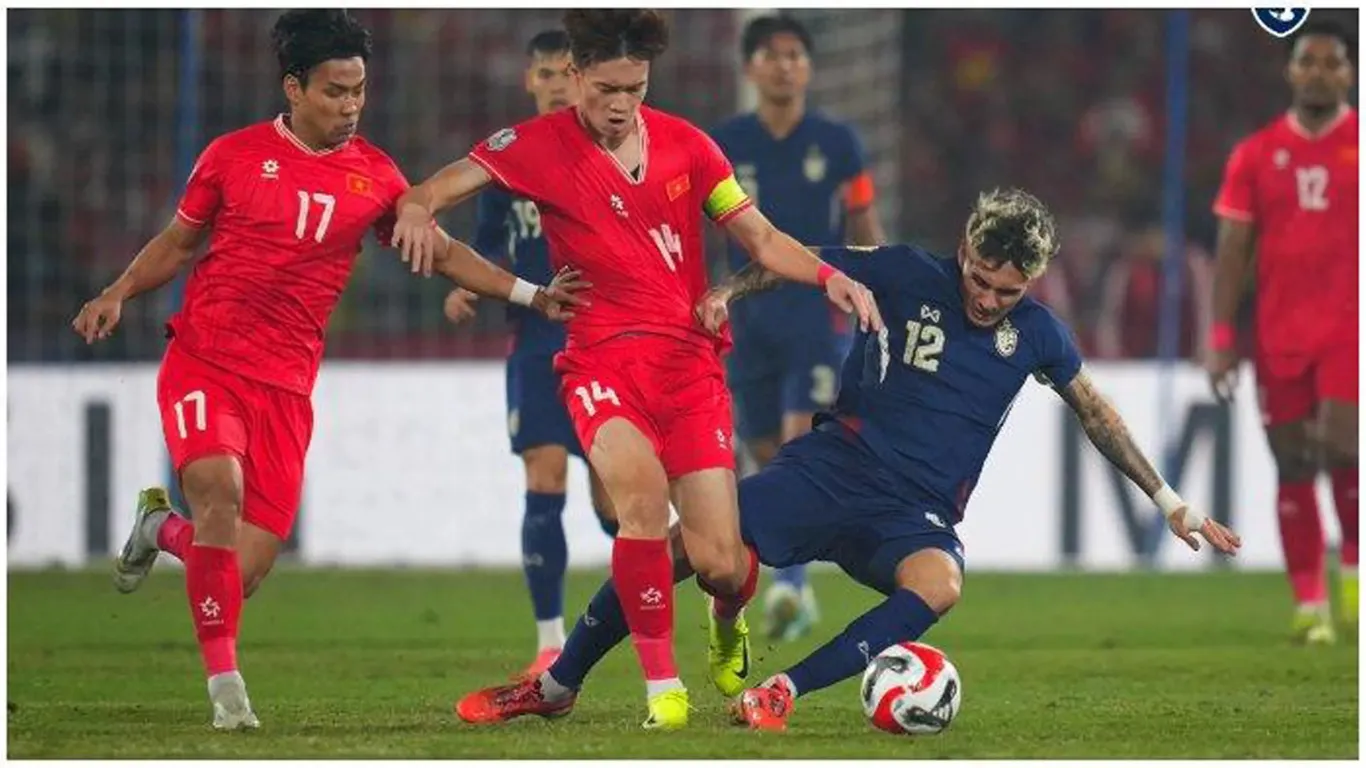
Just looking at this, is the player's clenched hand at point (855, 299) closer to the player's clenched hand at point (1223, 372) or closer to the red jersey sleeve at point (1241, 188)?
the red jersey sleeve at point (1241, 188)

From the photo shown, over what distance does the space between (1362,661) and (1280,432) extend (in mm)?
2432

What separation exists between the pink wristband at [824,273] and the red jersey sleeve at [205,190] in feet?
5.73

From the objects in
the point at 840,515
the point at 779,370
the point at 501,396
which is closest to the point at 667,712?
the point at 840,515

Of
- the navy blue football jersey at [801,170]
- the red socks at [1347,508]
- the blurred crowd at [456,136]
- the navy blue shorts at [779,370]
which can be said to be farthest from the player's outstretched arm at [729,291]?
the blurred crowd at [456,136]

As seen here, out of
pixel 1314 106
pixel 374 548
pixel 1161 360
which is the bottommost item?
pixel 374 548

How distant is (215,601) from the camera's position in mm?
7766

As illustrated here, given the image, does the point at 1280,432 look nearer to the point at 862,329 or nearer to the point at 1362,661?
the point at 1362,661

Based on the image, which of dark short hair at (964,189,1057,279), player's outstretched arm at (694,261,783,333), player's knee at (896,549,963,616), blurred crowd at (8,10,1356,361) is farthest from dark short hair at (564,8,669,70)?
blurred crowd at (8,10,1356,361)

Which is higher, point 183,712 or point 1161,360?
point 1161,360

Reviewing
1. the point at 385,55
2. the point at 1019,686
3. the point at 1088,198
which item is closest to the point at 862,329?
the point at 1019,686

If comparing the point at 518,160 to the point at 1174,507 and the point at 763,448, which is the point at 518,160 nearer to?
the point at 1174,507

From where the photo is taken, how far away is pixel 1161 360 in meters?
15.6

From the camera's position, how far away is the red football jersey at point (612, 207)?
796 cm

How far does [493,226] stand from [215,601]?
2.57m
